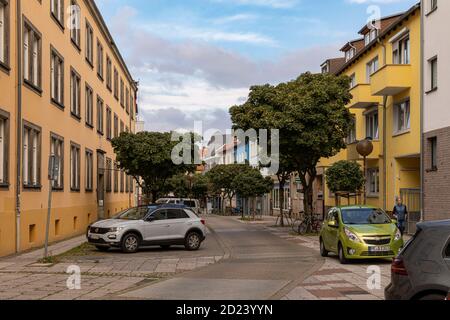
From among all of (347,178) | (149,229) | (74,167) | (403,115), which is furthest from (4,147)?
(403,115)

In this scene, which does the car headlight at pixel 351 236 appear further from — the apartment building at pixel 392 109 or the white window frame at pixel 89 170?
the white window frame at pixel 89 170

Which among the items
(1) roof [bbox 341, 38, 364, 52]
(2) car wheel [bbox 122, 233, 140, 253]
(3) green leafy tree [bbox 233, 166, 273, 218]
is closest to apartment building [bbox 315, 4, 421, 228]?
(1) roof [bbox 341, 38, 364, 52]

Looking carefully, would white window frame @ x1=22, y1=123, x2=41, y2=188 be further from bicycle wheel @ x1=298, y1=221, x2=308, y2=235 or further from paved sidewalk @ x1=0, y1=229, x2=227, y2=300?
bicycle wheel @ x1=298, y1=221, x2=308, y2=235

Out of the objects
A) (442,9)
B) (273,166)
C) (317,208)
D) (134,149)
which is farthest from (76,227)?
(317,208)

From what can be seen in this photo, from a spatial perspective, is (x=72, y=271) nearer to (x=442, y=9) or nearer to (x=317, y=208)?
(x=442, y=9)

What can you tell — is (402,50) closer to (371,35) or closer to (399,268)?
(371,35)

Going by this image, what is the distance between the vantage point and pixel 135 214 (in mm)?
21203

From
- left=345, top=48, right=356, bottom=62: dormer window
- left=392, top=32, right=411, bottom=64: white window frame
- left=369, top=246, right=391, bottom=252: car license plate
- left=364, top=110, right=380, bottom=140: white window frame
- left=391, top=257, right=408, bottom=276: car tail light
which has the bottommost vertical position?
left=369, top=246, right=391, bottom=252: car license plate

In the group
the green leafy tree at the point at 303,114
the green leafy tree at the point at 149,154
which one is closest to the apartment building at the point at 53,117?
the green leafy tree at the point at 149,154

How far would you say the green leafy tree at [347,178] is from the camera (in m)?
29.2

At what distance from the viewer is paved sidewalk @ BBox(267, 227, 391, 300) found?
10.7m

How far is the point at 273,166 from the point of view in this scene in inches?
1239

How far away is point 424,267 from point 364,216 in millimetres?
10623

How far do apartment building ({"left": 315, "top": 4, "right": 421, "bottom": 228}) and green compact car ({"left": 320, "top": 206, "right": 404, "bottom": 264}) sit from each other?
9.77 meters
